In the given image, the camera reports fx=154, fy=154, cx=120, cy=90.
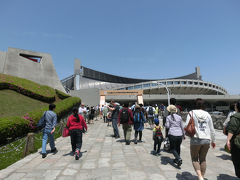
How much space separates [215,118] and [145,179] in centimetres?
981

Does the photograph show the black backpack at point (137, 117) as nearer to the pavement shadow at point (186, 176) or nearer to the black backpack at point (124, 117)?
the black backpack at point (124, 117)

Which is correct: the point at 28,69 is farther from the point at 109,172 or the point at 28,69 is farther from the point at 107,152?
the point at 109,172

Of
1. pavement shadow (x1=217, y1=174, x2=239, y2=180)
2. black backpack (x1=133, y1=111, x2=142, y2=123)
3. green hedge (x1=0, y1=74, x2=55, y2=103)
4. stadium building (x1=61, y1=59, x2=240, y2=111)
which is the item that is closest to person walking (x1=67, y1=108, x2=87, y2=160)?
black backpack (x1=133, y1=111, x2=142, y2=123)

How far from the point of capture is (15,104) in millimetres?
11406

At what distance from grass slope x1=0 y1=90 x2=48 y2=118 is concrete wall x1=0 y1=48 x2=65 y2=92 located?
222 inches

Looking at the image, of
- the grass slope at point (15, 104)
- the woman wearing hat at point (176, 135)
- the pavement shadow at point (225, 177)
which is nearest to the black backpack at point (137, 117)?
the woman wearing hat at point (176, 135)

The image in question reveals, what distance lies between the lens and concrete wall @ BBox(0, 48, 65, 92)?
1765 cm

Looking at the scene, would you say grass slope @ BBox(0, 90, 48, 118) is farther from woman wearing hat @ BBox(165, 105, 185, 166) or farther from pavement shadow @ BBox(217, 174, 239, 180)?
pavement shadow @ BBox(217, 174, 239, 180)

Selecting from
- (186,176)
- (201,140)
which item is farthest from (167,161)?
(201,140)

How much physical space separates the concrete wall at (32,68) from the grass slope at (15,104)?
5.65m

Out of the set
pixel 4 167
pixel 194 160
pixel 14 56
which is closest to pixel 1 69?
pixel 14 56

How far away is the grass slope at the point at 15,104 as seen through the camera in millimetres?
10040

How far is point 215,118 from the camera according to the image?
10859 mm

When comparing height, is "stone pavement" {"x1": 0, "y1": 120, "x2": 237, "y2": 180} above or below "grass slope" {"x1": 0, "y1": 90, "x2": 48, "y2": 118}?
below
